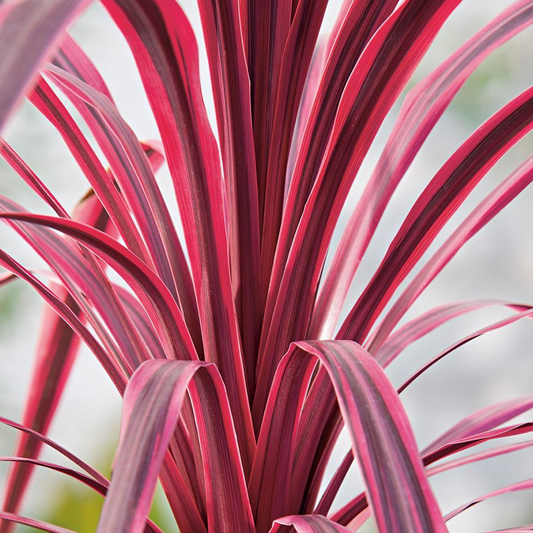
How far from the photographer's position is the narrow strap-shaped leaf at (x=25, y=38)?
0.64 feet

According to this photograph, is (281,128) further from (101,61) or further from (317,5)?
(101,61)

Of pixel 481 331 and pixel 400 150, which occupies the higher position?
pixel 400 150

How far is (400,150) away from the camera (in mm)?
514

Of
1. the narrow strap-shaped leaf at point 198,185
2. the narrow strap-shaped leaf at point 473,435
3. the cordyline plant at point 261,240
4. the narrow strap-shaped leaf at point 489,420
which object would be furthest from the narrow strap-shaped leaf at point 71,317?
the narrow strap-shaped leaf at point 489,420

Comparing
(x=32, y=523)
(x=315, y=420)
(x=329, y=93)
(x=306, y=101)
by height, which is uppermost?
(x=306, y=101)

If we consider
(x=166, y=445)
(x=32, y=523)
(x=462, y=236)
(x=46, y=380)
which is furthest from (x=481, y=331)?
(x=46, y=380)

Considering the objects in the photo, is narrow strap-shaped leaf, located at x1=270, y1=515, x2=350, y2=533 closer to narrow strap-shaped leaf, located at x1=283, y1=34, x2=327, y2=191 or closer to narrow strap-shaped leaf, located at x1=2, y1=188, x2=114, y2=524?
narrow strap-shaped leaf, located at x1=283, y1=34, x2=327, y2=191

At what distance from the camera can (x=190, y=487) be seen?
1.50 ft

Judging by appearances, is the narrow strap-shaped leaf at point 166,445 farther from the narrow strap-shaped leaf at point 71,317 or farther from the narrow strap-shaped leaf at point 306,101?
the narrow strap-shaped leaf at point 306,101

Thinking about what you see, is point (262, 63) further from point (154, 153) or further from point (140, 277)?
point (154, 153)

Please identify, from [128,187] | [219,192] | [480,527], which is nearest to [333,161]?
[219,192]

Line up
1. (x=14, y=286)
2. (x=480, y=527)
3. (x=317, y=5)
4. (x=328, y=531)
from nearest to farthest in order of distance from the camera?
(x=328, y=531) < (x=317, y=5) < (x=480, y=527) < (x=14, y=286)

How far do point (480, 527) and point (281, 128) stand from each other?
2.73ft

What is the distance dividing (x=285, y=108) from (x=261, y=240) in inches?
4.7
